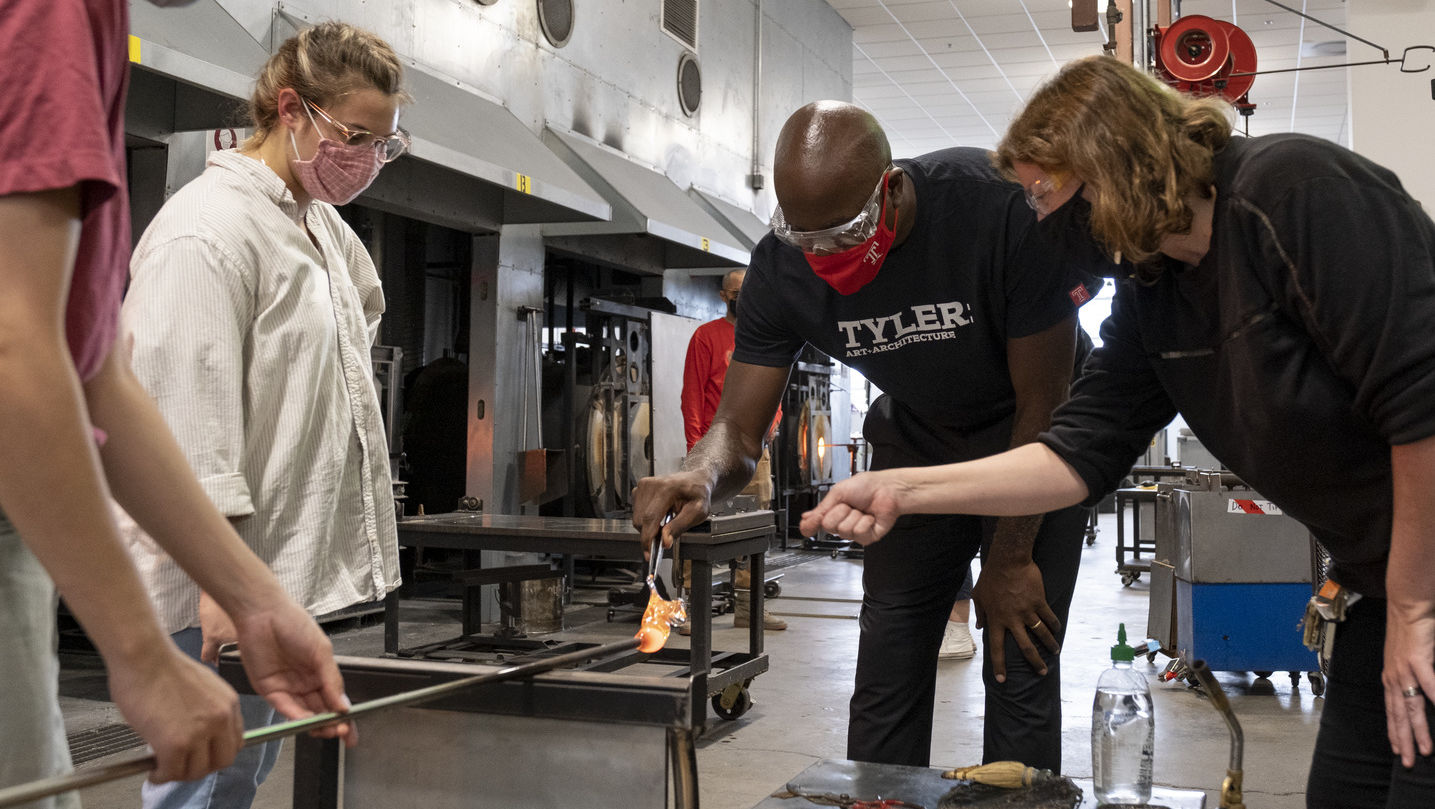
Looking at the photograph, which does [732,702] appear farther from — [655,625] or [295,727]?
[295,727]

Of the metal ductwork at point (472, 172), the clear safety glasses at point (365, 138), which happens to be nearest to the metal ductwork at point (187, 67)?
the metal ductwork at point (472, 172)

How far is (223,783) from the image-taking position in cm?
190

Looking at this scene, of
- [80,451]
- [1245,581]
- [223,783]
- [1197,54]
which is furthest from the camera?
[1197,54]

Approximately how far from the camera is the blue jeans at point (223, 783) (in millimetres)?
1866

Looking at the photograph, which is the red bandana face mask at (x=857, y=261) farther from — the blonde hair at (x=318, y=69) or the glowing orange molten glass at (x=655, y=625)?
the blonde hair at (x=318, y=69)

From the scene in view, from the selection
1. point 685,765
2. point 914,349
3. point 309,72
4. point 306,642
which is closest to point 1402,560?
point 685,765

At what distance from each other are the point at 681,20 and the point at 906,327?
6.80 m

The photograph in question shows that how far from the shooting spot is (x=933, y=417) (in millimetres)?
2426

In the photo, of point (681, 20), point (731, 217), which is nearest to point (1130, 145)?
point (731, 217)

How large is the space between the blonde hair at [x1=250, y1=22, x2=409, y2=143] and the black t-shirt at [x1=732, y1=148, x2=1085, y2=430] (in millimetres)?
899

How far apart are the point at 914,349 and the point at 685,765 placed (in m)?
1.22

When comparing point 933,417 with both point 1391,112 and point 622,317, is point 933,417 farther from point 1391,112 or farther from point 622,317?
point 1391,112

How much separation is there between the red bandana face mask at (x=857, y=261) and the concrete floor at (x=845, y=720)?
5.52ft

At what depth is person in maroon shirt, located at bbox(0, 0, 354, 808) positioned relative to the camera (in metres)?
0.85
